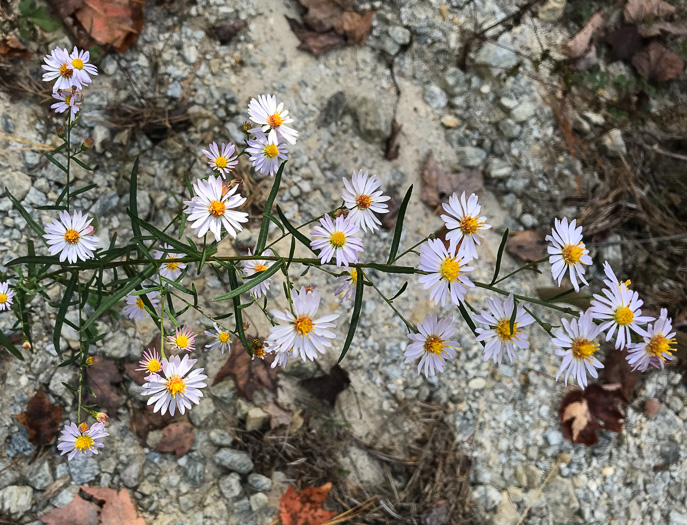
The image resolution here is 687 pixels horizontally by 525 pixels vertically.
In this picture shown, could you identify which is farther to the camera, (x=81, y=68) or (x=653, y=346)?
(x=81, y=68)

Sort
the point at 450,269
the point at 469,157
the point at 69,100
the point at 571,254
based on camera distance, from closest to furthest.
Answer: the point at 450,269, the point at 571,254, the point at 69,100, the point at 469,157

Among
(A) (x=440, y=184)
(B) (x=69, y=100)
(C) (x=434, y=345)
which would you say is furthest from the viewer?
(A) (x=440, y=184)

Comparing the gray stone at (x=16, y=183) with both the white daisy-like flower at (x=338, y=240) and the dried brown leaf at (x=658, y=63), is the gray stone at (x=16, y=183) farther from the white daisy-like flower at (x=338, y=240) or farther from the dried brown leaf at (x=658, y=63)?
the dried brown leaf at (x=658, y=63)

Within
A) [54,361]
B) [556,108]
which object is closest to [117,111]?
[54,361]

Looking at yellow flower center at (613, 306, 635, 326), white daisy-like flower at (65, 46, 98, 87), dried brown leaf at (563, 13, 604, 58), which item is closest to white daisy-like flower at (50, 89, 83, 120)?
white daisy-like flower at (65, 46, 98, 87)

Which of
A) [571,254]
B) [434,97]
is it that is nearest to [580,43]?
[434,97]

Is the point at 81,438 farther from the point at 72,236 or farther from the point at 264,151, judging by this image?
the point at 264,151

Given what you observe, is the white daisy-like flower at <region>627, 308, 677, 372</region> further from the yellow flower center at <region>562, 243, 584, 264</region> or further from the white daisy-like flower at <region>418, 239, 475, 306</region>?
the white daisy-like flower at <region>418, 239, 475, 306</region>

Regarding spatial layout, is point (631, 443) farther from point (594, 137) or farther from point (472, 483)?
point (594, 137)

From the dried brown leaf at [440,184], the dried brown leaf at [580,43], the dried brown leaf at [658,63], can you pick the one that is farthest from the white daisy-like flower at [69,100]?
the dried brown leaf at [658,63]
